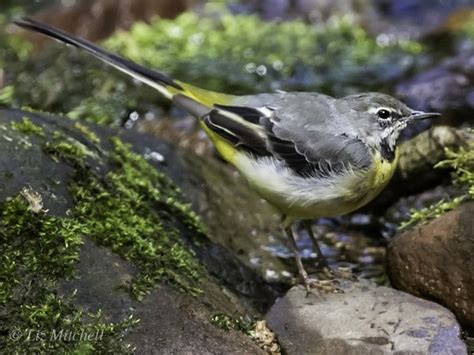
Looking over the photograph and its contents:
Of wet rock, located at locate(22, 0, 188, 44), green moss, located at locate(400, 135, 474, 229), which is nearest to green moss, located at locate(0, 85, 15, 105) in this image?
wet rock, located at locate(22, 0, 188, 44)

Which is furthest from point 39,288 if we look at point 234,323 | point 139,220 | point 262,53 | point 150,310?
point 262,53

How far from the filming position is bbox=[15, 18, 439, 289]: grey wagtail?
509 centimetres

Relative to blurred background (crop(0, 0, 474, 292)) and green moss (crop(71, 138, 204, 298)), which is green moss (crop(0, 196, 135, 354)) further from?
blurred background (crop(0, 0, 474, 292))

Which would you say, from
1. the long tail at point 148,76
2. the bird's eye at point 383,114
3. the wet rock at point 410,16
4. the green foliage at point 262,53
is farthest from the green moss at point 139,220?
the wet rock at point 410,16

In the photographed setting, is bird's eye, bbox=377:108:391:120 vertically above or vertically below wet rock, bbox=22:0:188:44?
above

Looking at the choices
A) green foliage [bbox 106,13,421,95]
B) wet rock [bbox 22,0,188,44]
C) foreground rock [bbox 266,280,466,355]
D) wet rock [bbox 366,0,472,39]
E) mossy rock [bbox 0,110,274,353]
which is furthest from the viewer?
wet rock [bbox 366,0,472,39]

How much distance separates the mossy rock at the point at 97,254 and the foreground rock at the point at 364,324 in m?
0.34

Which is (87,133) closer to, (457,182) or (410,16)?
(457,182)

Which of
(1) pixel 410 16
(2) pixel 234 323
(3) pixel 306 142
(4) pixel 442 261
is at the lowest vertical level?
(1) pixel 410 16

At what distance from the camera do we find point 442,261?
16.0 ft

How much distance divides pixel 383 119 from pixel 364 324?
5.06ft

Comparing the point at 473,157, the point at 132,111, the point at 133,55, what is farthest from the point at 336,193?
the point at 133,55

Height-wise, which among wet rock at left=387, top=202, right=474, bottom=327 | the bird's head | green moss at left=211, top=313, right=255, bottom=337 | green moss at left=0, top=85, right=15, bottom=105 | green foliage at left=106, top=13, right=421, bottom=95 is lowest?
green moss at left=0, top=85, right=15, bottom=105

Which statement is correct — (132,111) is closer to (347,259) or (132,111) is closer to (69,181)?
(347,259)
